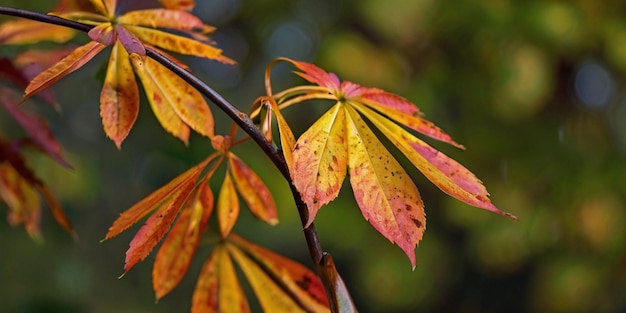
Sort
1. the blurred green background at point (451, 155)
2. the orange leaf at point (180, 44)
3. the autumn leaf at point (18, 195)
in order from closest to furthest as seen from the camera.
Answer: the orange leaf at point (180, 44), the autumn leaf at point (18, 195), the blurred green background at point (451, 155)

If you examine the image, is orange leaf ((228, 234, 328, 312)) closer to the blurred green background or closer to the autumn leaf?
the autumn leaf

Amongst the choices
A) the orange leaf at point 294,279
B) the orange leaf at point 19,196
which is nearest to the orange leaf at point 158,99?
the orange leaf at point 294,279

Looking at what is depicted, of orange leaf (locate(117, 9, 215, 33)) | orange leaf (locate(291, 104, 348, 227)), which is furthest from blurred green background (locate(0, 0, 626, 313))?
orange leaf (locate(291, 104, 348, 227))

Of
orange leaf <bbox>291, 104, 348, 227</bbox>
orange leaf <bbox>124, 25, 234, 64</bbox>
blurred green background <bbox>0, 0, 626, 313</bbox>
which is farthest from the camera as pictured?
blurred green background <bbox>0, 0, 626, 313</bbox>

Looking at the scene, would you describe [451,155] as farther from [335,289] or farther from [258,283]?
[335,289]

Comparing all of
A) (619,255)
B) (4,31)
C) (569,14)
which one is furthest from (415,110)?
(619,255)

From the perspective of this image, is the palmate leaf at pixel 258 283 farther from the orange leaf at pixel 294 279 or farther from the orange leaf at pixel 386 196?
the orange leaf at pixel 386 196

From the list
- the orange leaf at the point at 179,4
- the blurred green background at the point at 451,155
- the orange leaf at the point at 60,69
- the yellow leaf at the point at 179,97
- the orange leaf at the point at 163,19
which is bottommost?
the blurred green background at the point at 451,155

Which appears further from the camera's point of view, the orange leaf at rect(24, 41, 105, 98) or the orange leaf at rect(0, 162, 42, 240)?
the orange leaf at rect(0, 162, 42, 240)
